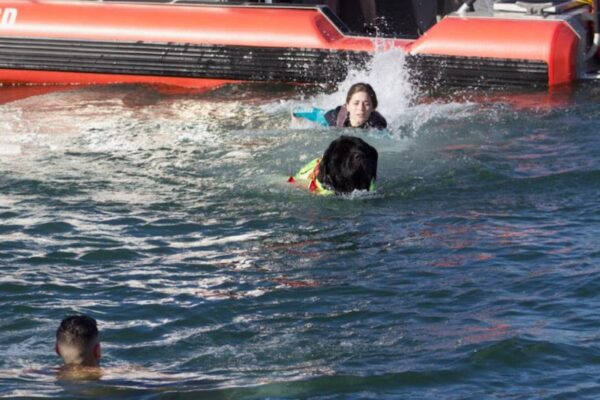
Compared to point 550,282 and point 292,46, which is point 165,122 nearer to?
→ point 292,46

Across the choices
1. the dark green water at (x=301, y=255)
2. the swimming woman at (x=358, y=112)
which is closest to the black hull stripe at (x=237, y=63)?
the dark green water at (x=301, y=255)

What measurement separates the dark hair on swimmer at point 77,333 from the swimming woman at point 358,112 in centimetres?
530

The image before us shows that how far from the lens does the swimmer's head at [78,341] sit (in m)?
6.00

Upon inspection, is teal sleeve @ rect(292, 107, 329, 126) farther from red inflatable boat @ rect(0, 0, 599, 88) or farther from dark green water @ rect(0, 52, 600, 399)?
red inflatable boat @ rect(0, 0, 599, 88)

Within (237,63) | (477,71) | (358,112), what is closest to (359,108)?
(358,112)

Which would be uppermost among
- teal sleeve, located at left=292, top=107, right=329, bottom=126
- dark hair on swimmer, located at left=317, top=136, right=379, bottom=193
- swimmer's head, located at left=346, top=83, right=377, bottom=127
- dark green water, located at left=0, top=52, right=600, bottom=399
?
swimmer's head, located at left=346, top=83, right=377, bottom=127

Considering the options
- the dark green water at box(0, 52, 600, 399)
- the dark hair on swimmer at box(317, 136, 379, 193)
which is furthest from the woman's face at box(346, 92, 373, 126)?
the dark hair on swimmer at box(317, 136, 379, 193)

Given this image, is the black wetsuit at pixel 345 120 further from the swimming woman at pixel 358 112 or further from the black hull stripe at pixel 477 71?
the black hull stripe at pixel 477 71

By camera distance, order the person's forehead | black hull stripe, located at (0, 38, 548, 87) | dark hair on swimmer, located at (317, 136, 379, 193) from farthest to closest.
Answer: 1. black hull stripe, located at (0, 38, 548, 87)
2. the person's forehead
3. dark hair on swimmer, located at (317, 136, 379, 193)

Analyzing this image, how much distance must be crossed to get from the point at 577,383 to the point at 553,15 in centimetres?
821

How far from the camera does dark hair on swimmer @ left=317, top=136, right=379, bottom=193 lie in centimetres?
922

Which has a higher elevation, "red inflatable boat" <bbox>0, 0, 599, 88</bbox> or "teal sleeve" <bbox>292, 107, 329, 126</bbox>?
"red inflatable boat" <bbox>0, 0, 599, 88</bbox>

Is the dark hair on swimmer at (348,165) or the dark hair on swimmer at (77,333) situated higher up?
the dark hair on swimmer at (348,165)

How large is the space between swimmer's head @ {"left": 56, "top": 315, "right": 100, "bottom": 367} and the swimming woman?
5.27 m
